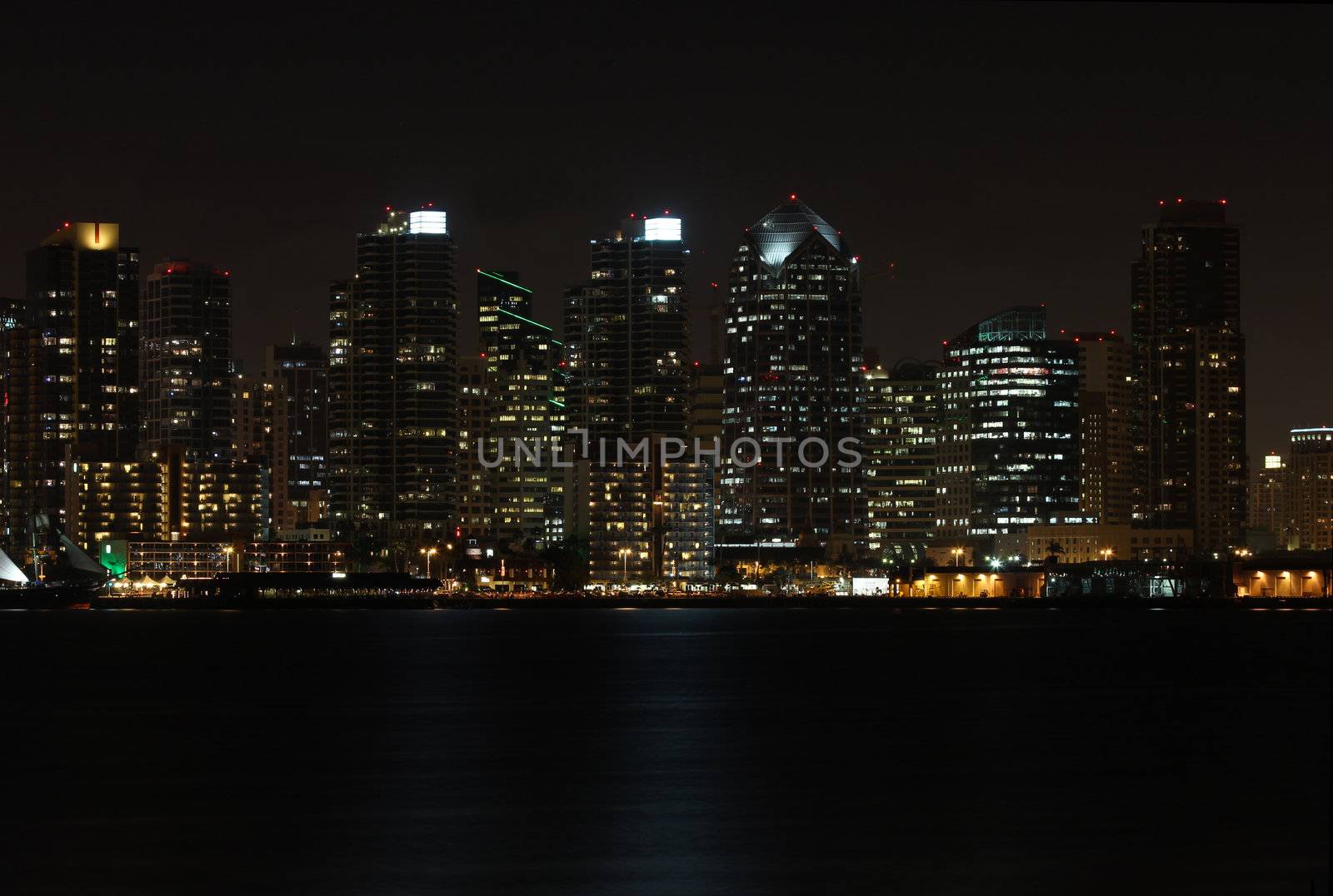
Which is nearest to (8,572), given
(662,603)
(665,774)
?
(662,603)

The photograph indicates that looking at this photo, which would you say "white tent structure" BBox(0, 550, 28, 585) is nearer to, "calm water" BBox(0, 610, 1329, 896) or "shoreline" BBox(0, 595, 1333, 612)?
"shoreline" BBox(0, 595, 1333, 612)

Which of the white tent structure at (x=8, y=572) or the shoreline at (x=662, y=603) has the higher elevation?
the white tent structure at (x=8, y=572)

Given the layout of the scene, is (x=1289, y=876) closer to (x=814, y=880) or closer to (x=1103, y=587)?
(x=814, y=880)

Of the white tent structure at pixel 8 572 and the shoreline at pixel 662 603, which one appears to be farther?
the shoreline at pixel 662 603

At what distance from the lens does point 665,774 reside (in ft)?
128

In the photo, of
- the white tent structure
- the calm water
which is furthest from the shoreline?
the calm water

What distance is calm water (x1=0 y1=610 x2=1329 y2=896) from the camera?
26453 millimetres

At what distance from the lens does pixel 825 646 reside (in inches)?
4013

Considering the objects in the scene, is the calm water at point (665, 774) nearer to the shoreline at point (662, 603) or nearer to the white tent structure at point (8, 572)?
the white tent structure at point (8, 572)

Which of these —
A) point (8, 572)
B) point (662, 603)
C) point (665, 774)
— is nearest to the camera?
point (665, 774)

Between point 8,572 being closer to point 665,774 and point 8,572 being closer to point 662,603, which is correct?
point 662,603

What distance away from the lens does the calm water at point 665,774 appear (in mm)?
26453

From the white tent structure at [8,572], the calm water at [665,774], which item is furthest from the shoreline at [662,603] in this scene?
the calm water at [665,774]

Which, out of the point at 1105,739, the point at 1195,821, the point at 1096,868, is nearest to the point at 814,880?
the point at 1096,868
